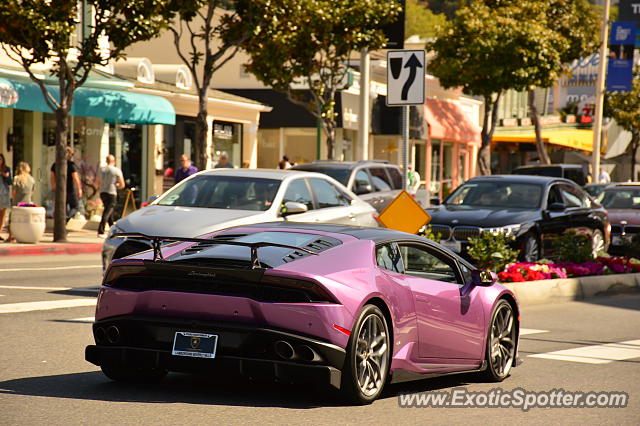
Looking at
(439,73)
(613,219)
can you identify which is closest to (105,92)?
(613,219)

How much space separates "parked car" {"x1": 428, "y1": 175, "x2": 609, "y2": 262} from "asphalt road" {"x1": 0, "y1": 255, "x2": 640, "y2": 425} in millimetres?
4934

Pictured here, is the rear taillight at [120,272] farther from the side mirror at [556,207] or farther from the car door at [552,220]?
the side mirror at [556,207]

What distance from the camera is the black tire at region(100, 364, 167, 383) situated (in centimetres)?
806

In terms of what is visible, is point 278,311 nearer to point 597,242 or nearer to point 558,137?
point 597,242

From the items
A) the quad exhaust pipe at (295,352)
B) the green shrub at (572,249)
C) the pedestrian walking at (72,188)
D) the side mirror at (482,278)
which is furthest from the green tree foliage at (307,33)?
the quad exhaust pipe at (295,352)

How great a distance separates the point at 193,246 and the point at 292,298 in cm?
113

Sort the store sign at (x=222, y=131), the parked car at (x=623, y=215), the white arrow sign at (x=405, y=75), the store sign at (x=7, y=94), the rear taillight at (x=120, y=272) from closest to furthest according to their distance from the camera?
the rear taillight at (x=120, y=272)
the white arrow sign at (x=405, y=75)
the parked car at (x=623, y=215)
the store sign at (x=7, y=94)
the store sign at (x=222, y=131)

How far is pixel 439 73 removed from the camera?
4488 cm

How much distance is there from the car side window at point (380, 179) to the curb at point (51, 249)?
576 centimetres

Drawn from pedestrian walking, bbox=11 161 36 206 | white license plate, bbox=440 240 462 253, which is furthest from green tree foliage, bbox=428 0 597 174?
white license plate, bbox=440 240 462 253

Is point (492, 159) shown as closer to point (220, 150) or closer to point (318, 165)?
point (220, 150)

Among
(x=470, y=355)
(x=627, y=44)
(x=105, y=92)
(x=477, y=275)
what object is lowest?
(x=470, y=355)

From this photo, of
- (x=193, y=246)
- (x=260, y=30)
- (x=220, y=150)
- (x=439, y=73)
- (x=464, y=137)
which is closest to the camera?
(x=193, y=246)

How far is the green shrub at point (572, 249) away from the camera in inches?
738
